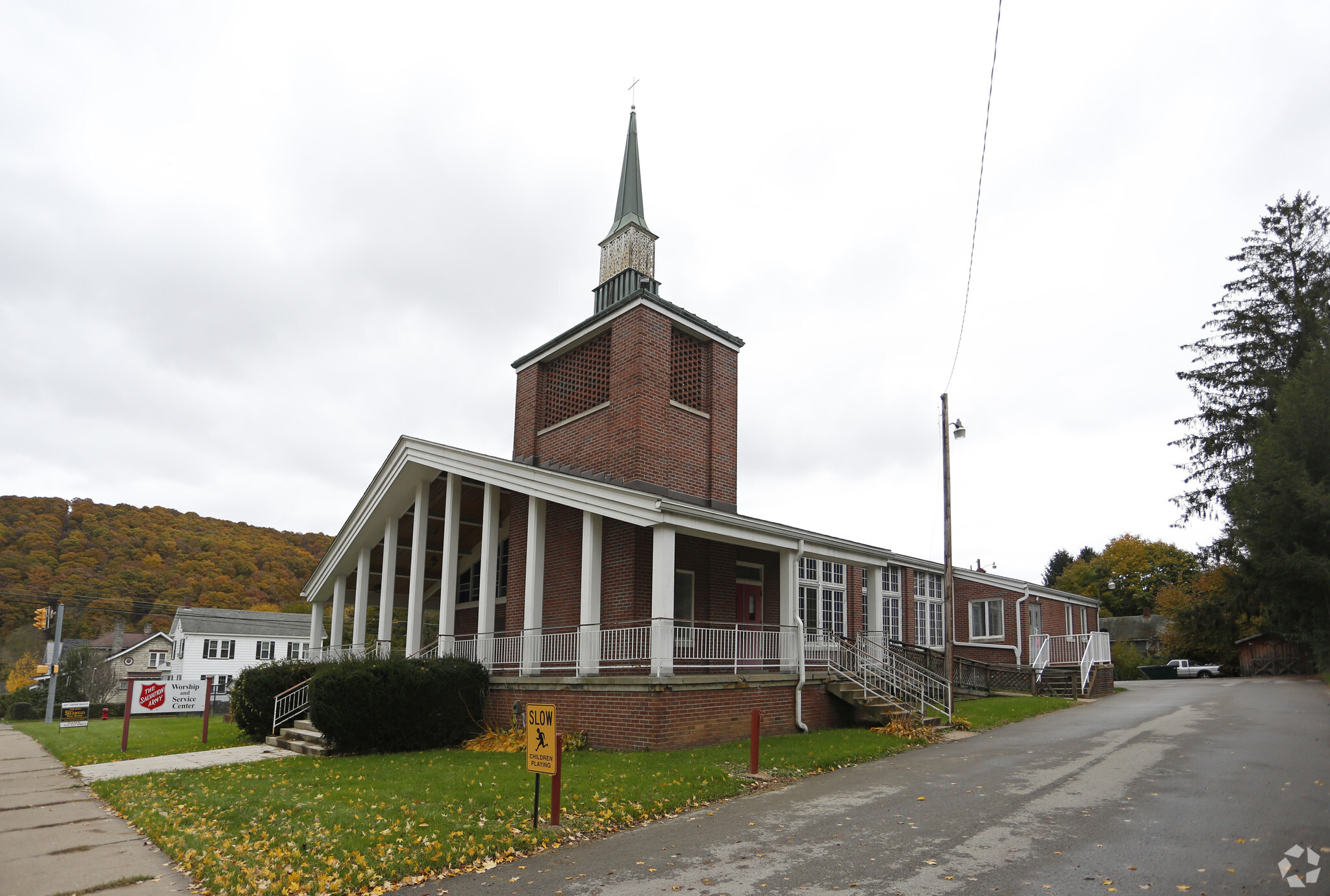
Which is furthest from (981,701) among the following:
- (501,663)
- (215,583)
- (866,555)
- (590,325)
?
(215,583)

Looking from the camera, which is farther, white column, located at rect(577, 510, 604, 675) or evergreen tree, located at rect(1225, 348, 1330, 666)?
evergreen tree, located at rect(1225, 348, 1330, 666)

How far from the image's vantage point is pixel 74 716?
26516mm

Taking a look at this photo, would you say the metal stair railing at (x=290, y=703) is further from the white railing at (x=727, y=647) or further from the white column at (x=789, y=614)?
the white column at (x=789, y=614)

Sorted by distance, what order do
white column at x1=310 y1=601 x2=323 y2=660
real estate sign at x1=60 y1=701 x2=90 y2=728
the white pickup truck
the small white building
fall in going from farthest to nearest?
the small white building → the white pickup truck → white column at x1=310 y1=601 x2=323 y2=660 → real estate sign at x1=60 y1=701 x2=90 y2=728

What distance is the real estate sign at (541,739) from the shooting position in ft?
26.3

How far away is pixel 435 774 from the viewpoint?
36.4 ft

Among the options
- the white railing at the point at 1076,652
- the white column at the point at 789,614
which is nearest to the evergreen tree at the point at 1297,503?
the white railing at the point at 1076,652

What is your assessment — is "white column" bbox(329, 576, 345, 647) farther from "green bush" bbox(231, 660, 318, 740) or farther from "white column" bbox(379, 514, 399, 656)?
"green bush" bbox(231, 660, 318, 740)

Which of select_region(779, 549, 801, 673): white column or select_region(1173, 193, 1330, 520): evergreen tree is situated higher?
select_region(1173, 193, 1330, 520): evergreen tree

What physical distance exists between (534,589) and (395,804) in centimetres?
751

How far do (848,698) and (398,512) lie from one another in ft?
42.6

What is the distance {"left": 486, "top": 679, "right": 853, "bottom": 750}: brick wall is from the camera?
41.5 ft

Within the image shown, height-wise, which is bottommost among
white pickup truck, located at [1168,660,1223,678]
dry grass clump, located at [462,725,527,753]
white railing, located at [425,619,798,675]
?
white pickup truck, located at [1168,660,1223,678]

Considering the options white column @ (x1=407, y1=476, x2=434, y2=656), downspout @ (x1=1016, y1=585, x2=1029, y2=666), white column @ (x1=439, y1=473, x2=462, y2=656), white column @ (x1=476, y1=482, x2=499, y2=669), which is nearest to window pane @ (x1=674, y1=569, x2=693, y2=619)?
white column @ (x1=476, y1=482, x2=499, y2=669)
